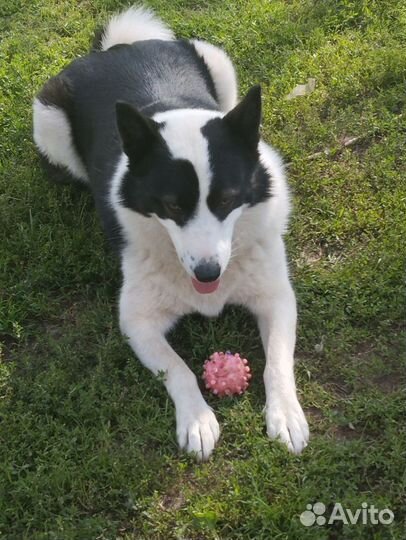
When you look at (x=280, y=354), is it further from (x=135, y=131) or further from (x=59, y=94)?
(x=59, y=94)

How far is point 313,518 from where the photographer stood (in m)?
2.52

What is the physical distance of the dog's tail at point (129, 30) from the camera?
4.55m

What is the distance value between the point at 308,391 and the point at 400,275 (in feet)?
2.73

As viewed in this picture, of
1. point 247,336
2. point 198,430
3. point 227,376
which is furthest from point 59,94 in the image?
point 198,430

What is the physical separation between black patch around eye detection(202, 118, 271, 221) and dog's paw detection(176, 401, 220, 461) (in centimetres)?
78

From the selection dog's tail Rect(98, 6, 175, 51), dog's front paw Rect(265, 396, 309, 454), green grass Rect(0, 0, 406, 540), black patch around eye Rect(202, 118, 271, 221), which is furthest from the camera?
dog's tail Rect(98, 6, 175, 51)

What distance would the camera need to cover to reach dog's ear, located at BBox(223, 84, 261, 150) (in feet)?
9.71

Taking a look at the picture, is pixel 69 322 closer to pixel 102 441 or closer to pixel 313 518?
pixel 102 441

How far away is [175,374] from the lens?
3039mm

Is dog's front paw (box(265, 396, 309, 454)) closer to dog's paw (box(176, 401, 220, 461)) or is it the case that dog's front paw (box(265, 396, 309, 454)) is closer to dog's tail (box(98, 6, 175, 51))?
dog's paw (box(176, 401, 220, 461))

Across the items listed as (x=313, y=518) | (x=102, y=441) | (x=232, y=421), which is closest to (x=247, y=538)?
(x=313, y=518)

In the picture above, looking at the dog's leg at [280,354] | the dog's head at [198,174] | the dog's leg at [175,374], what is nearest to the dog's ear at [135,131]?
the dog's head at [198,174]

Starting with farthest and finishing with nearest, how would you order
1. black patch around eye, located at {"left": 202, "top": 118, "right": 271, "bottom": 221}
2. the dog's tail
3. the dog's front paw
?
the dog's tail < black patch around eye, located at {"left": 202, "top": 118, "right": 271, "bottom": 221} < the dog's front paw

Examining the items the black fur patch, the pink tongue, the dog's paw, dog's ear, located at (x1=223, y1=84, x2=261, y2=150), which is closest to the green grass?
the dog's paw
